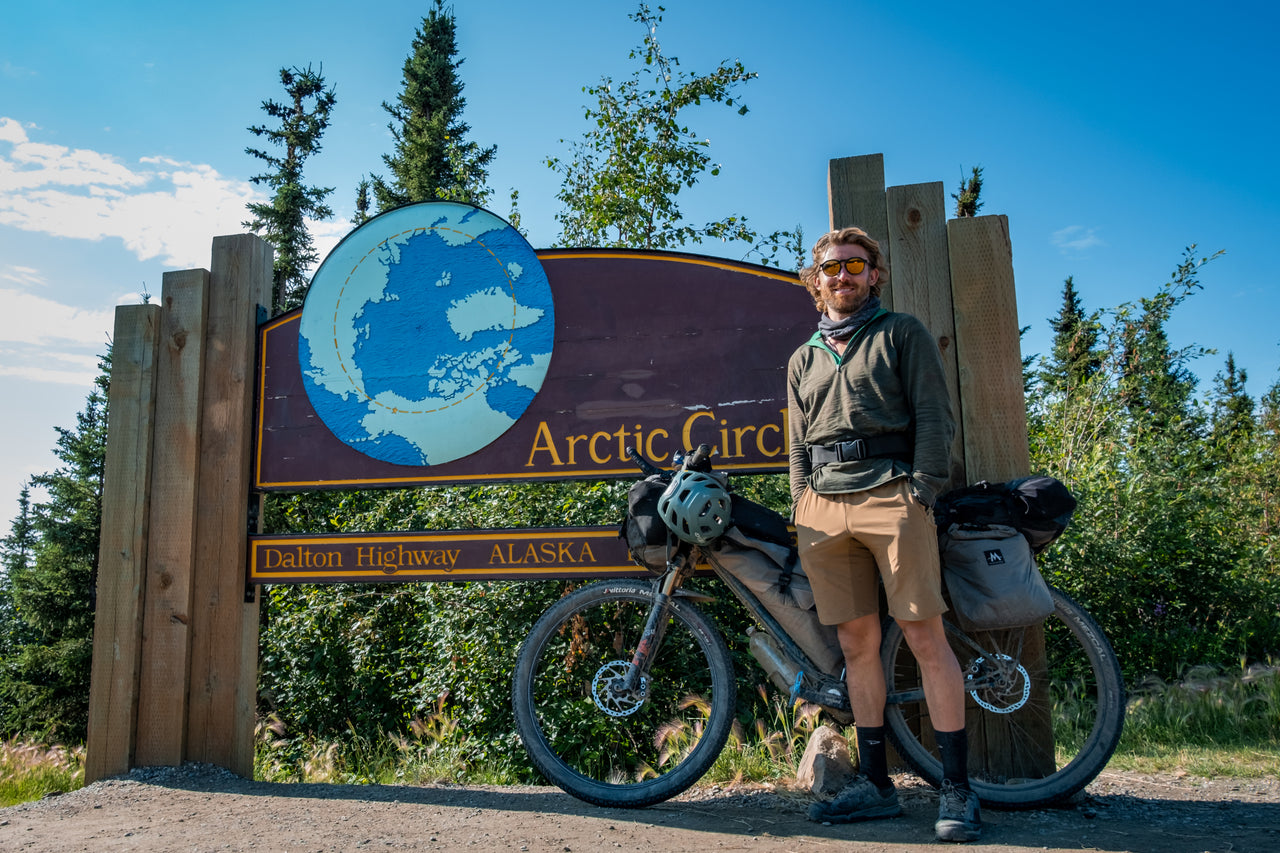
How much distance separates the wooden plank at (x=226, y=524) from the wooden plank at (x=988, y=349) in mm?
3580

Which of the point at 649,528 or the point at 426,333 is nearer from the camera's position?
the point at 649,528

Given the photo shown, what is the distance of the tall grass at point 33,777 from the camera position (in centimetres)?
597

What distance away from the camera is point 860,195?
390 centimetres

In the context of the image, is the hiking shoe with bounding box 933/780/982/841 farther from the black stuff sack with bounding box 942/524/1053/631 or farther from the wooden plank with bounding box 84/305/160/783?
A: the wooden plank with bounding box 84/305/160/783

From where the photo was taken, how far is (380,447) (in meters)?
4.18

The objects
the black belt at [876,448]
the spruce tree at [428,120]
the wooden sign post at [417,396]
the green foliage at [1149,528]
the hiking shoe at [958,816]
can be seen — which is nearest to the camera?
the hiking shoe at [958,816]

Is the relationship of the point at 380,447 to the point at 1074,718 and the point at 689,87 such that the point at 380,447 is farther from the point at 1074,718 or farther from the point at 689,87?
the point at 689,87

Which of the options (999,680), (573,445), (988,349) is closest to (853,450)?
(999,680)

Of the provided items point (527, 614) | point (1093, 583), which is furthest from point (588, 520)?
point (1093, 583)

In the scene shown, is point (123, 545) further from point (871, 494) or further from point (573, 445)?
point (871, 494)

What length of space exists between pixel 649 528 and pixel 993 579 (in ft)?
4.23

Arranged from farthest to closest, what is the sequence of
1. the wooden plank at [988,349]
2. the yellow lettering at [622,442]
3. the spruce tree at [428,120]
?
the spruce tree at [428,120]
the yellow lettering at [622,442]
the wooden plank at [988,349]

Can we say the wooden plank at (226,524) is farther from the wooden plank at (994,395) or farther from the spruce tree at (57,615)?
the spruce tree at (57,615)

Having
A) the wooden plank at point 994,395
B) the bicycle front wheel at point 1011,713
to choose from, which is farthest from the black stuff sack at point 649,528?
the wooden plank at point 994,395
